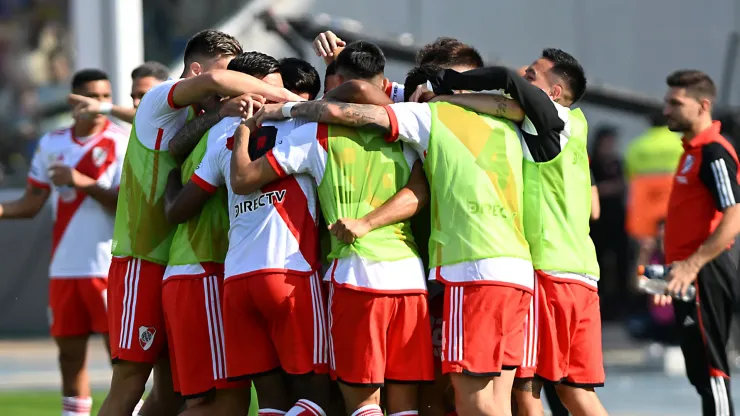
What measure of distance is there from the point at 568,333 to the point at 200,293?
1.81 m

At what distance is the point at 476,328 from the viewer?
19.7ft

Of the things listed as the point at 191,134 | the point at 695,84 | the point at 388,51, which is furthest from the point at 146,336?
the point at 388,51

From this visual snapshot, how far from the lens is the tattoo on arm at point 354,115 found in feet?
19.9

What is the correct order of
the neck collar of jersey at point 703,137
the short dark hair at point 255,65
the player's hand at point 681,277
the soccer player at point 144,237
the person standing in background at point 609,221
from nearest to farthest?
the short dark hair at point 255,65 < the soccer player at point 144,237 < the player's hand at point 681,277 < the neck collar of jersey at point 703,137 < the person standing in background at point 609,221

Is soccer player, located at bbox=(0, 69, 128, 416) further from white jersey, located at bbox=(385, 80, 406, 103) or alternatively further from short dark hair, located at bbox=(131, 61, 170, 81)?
white jersey, located at bbox=(385, 80, 406, 103)

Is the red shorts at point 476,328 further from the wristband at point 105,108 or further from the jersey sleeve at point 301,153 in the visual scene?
the wristband at point 105,108

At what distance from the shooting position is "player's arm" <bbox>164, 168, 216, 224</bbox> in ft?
21.0

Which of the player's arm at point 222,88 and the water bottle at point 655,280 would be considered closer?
the player's arm at point 222,88

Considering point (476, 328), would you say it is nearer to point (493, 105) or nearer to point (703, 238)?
point (493, 105)

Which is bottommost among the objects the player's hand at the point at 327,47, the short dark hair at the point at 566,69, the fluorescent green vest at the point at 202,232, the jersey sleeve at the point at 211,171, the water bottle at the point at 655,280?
the water bottle at the point at 655,280

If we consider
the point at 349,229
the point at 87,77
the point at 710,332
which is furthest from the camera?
the point at 87,77

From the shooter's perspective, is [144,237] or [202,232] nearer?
[202,232]

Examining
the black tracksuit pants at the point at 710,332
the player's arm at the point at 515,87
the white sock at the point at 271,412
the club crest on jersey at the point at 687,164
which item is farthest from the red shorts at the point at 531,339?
the club crest on jersey at the point at 687,164

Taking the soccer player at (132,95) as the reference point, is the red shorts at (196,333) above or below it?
below
